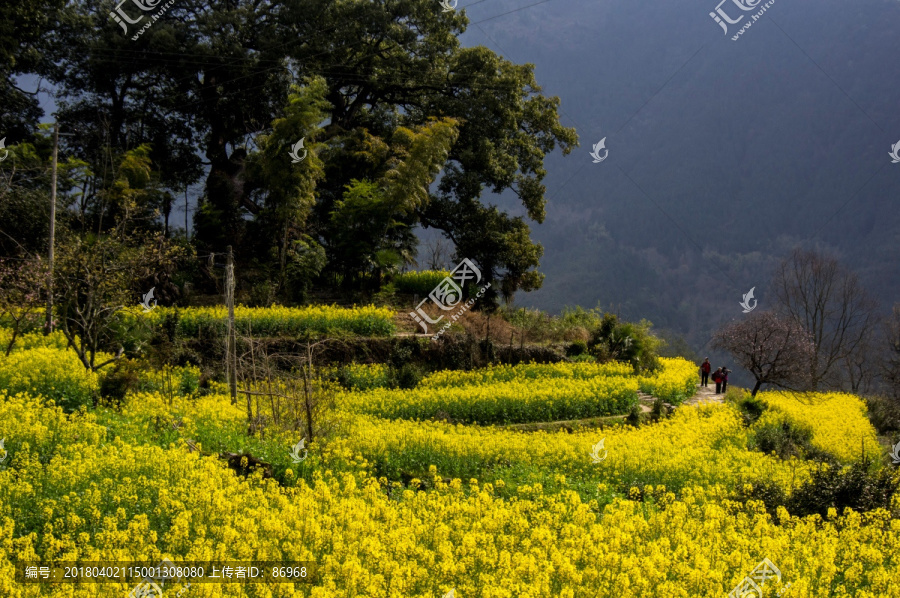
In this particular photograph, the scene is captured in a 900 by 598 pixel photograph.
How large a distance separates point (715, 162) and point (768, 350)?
84.4 m

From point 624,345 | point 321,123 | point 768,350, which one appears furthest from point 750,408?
point 321,123

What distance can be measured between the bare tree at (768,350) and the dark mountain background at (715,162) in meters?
55.9

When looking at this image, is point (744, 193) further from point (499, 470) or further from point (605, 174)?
point (499, 470)

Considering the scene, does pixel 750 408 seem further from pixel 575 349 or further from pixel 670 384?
pixel 575 349

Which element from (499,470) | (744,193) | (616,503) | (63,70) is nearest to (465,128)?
(63,70)

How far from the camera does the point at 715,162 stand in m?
96.9

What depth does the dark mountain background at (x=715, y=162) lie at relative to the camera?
8162cm

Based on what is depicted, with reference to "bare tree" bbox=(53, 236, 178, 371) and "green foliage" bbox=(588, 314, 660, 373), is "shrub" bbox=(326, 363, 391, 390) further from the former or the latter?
"green foliage" bbox=(588, 314, 660, 373)

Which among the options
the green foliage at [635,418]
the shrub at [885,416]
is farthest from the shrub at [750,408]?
the shrub at [885,416]

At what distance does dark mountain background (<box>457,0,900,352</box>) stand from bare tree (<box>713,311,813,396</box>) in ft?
183

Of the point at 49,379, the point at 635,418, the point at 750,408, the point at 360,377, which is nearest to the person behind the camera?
the point at 49,379

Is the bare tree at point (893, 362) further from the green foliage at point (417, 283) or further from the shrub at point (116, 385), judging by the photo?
the shrub at point (116, 385)

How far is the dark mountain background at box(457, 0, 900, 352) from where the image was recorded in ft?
268

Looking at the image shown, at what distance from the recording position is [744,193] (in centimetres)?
9238
